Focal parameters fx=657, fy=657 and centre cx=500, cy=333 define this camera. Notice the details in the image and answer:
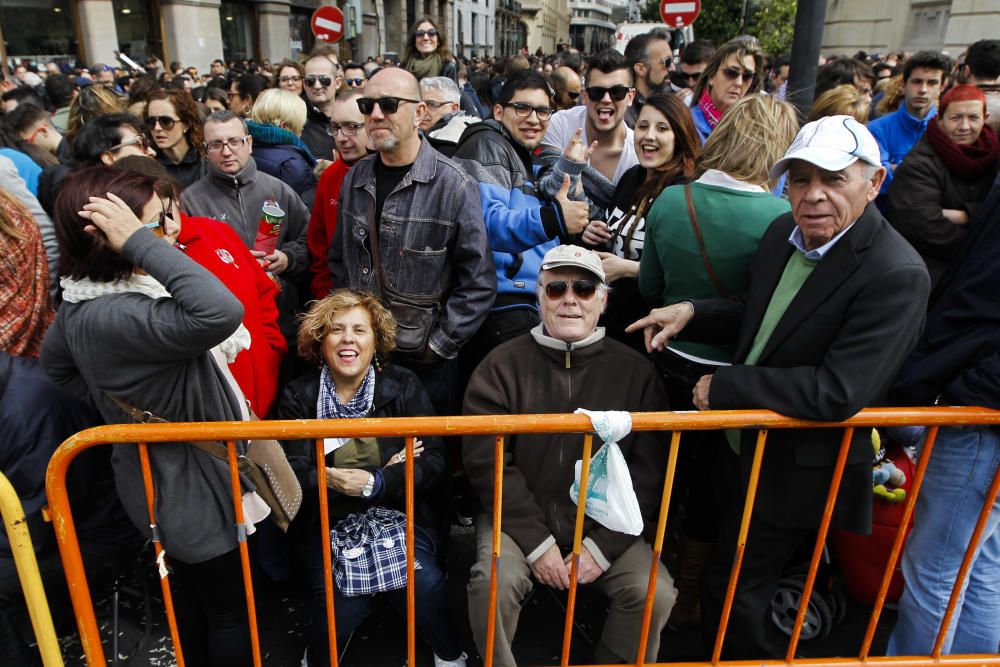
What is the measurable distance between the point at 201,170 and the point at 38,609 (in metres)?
3.09

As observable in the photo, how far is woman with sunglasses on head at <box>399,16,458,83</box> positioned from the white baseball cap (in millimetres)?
5406

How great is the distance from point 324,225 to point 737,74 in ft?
9.31

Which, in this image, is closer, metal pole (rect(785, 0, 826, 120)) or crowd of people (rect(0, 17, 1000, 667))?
crowd of people (rect(0, 17, 1000, 667))

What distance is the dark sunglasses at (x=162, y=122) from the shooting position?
4199mm

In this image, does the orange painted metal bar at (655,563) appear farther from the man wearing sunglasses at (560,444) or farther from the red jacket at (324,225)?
the red jacket at (324,225)

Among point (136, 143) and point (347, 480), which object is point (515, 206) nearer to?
point (347, 480)

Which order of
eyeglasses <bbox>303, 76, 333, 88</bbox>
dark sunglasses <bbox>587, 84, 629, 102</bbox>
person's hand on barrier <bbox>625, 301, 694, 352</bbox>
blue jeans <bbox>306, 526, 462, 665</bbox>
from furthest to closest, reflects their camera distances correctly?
eyeglasses <bbox>303, 76, 333, 88</bbox>, dark sunglasses <bbox>587, 84, 629, 102</bbox>, blue jeans <bbox>306, 526, 462, 665</bbox>, person's hand on barrier <bbox>625, 301, 694, 352</bbox>

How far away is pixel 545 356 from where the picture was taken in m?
2.74

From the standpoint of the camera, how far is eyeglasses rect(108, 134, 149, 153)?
3561mm

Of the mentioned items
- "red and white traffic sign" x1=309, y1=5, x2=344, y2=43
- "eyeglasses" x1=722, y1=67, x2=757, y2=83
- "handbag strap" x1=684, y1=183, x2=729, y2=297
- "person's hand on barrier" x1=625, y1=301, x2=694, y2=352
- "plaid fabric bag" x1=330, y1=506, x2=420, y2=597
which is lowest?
"plaid fabric bag" x1=330, y1=506, x2=420, y2=597

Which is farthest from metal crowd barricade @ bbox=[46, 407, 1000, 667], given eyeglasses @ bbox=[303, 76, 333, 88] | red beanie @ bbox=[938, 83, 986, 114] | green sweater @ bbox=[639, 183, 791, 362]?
eyeglasses @ bbox=[303, 76, 333, 88]

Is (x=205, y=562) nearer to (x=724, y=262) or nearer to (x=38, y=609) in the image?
(x=38, y=609)

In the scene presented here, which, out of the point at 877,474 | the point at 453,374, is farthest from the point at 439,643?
the point at 877,474

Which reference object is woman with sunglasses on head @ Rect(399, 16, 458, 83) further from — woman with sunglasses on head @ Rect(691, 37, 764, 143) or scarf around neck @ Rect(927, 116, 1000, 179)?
scarf around neck @ Rect(927, 116, 1000, 179)
